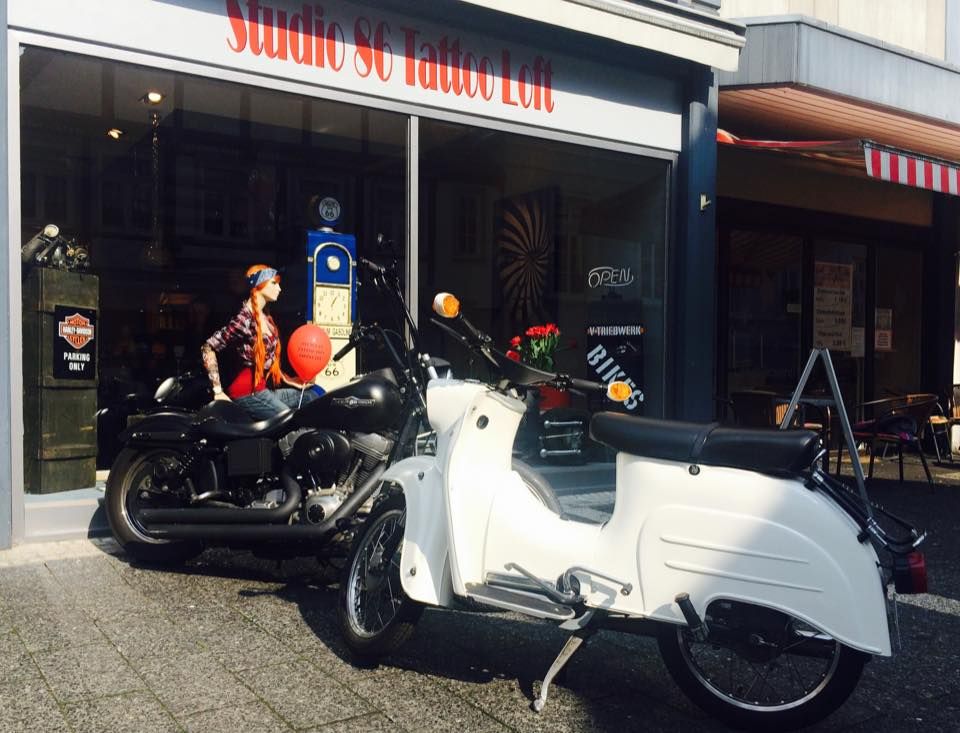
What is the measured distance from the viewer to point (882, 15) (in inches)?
414

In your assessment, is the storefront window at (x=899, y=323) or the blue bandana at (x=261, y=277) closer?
the blue bandana at (x=261, y=277)

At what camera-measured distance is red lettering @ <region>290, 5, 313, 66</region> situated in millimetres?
6355

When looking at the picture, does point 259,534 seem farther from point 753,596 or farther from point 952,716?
point 952,716

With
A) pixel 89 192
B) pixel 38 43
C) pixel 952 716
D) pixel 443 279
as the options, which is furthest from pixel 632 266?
pixel 952 716

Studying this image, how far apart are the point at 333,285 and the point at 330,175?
1.08 metres

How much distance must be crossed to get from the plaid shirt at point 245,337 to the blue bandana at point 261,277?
0.24m

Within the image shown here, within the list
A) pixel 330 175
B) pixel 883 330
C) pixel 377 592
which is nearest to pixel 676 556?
pixel 377 592

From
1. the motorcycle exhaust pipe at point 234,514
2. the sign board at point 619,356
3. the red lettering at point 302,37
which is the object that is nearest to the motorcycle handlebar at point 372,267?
A: the motorcycle exhaust pipe at point 234,514

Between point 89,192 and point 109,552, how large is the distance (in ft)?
11.2

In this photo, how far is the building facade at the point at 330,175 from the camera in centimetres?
584

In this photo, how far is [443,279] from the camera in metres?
7.79

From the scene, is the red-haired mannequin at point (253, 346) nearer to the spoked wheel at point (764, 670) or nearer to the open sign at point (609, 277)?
the open sign at point (609, 277)

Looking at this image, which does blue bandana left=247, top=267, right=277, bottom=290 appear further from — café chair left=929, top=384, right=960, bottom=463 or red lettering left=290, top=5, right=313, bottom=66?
café chair left=929, top=384, right=960, bottom=463

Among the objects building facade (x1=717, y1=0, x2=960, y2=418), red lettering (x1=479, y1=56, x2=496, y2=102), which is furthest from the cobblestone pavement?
building facade (x1=717, y1=0, x2=960, y2=418)
